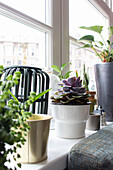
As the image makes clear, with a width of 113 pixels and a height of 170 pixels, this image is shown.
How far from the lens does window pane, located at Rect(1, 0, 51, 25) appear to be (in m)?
1.01

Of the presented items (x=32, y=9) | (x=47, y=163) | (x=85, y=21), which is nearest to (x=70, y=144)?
(x=47, y=163)

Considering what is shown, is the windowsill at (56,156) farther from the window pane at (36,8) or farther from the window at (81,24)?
the window at (81,24)

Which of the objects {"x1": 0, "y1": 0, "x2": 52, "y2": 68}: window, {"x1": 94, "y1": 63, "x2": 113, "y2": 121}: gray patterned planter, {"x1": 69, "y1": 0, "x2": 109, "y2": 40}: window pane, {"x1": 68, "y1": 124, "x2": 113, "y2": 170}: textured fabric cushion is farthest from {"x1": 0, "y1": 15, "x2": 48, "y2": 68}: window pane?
→ {"x1": 68, "y1": 124, "x2": 113, "y2": 170}: textured fabric cushion

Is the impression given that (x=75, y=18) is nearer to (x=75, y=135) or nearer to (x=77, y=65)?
(x=77, y=65)

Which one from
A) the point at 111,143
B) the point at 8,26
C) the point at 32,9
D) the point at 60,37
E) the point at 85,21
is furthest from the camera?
the point at 85,21

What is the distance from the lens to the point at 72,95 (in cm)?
72

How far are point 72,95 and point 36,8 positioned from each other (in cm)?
66

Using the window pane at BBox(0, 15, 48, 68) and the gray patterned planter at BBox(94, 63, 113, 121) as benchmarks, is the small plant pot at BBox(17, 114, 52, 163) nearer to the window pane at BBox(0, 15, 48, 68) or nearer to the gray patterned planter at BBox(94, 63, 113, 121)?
the window pane at BBox(0, 15, 48, 68)

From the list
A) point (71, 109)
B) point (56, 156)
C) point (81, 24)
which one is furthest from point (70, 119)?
point (81, 24)

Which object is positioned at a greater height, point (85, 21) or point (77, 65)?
point (85, 21)

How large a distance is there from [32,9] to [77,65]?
73cm

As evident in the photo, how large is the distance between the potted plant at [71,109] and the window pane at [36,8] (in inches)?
20.3

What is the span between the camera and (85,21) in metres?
1.96

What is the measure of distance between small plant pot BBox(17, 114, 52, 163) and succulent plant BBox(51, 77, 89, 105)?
23cm
